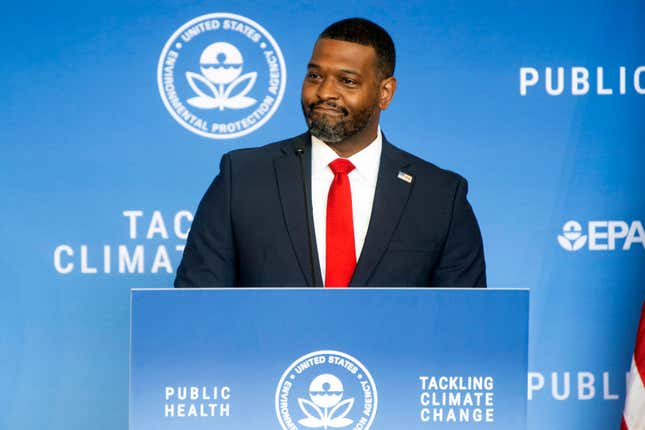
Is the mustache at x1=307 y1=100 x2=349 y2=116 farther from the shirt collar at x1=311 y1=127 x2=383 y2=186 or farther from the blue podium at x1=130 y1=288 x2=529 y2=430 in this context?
the blue podium at x1=130 y1=288 x2=529 y2=430

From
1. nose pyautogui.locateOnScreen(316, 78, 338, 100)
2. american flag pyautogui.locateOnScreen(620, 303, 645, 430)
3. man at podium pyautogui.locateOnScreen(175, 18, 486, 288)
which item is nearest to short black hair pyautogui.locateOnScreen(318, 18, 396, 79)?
man at podium pyautogui.locateOnScreen(175, 18, 486, 288)

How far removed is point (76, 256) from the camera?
3.28m

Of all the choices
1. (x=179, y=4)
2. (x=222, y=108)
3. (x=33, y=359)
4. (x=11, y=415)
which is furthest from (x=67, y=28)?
(x=11, y=415)

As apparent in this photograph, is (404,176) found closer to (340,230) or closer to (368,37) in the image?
(340,230)

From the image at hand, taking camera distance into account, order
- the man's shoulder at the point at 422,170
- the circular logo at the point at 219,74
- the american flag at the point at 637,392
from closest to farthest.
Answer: the man's shoulder at the point at 422,170 → the american flag at the point at 637,392 → the circular logo at the point at 219,74

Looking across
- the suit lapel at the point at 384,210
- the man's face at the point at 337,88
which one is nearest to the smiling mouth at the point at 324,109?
the man's face at the point at 337,88

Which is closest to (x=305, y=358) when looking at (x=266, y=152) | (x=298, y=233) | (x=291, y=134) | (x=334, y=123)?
(x=298, y=233)

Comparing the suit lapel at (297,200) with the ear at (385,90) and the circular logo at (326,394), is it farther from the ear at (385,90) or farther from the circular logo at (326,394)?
the circular logo at (326,394)

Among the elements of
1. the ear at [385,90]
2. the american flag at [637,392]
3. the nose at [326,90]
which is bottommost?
the american flag at [637,392]

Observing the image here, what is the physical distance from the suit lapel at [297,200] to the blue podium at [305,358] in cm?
66

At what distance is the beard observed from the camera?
2408mm

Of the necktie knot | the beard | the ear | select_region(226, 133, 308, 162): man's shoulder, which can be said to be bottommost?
the necktie knot

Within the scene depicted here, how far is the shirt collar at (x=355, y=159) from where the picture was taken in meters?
2.51

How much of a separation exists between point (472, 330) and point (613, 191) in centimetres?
186
